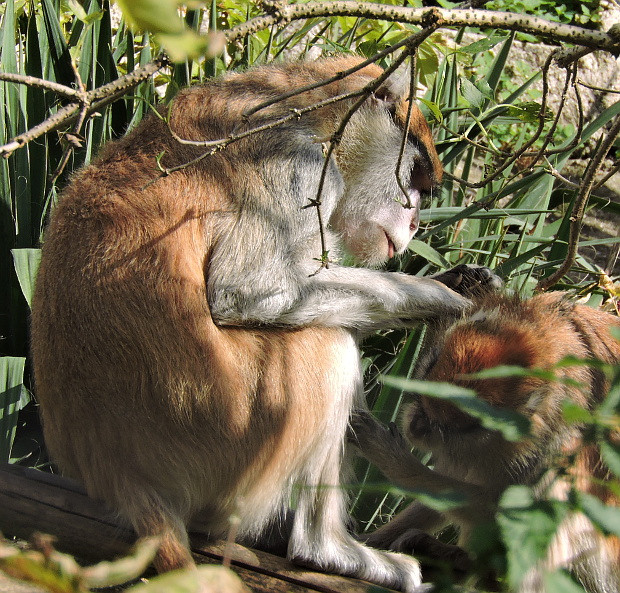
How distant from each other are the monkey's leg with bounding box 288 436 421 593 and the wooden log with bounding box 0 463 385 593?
65 mm

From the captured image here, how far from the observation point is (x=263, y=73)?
139 inches

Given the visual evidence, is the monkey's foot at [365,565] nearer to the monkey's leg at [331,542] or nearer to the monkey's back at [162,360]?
the monkey's leg at [331,542]

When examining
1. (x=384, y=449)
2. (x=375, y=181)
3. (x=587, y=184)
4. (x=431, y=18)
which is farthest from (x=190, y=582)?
(x=375, y=181)

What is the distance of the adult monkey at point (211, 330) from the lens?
2812 millimetres

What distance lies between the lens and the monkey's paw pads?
3.48 meters

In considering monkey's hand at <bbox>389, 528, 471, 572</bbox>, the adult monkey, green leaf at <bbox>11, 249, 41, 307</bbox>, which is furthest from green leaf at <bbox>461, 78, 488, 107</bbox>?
green leaf at <bbox>11, 249, 41, 307</bbox>

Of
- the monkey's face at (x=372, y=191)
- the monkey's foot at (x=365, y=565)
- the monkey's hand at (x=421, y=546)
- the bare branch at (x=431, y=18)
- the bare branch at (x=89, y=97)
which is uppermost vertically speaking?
the bare branch at (x=431, y=18)

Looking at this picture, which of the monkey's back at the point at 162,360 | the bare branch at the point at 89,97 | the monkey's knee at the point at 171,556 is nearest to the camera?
the bare branch at the point at 89,97

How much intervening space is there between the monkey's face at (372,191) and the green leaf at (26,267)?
5.48ft

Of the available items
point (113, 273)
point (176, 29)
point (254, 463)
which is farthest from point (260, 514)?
point (176, 29)

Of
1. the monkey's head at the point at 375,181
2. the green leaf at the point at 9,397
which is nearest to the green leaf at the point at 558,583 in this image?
the monkey's head at the point at 375,181

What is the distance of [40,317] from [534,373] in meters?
2.39

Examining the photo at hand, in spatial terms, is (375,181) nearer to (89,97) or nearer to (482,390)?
(482,390)

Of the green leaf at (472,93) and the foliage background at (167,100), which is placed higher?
the green leaf at (472,93)
